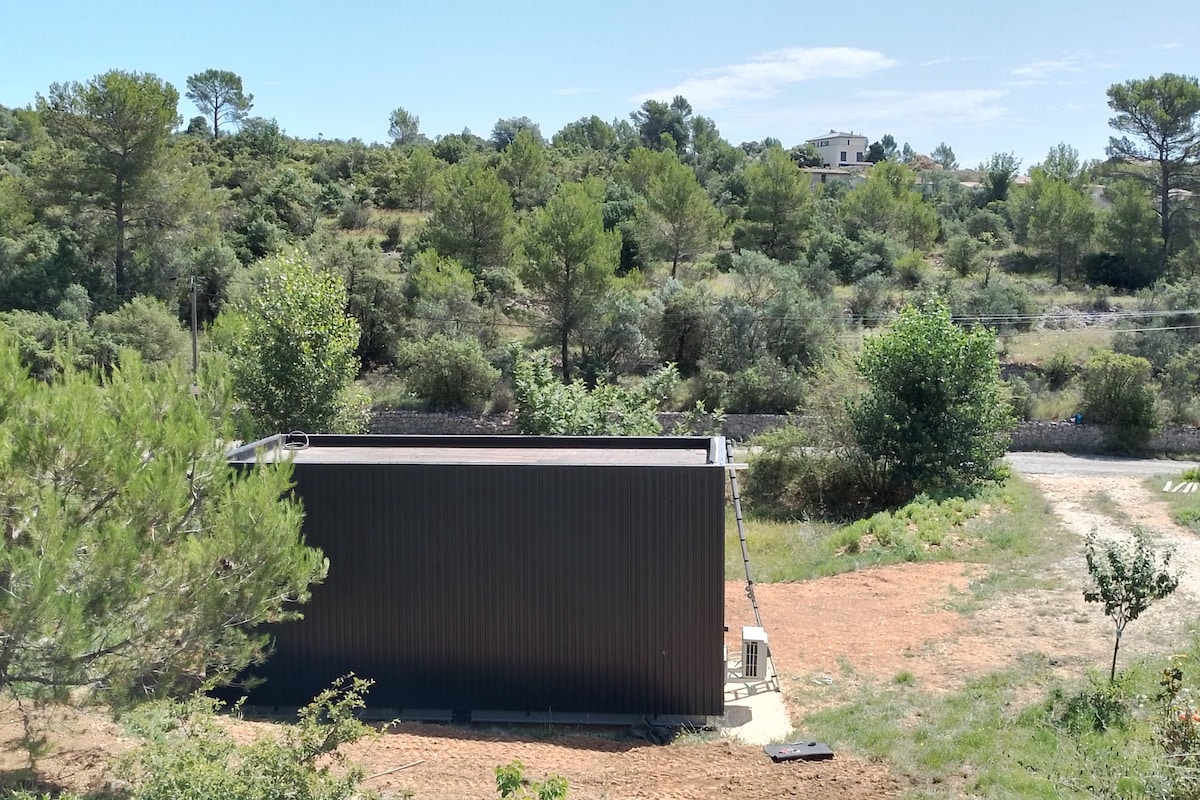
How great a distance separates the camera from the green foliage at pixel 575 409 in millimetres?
19891

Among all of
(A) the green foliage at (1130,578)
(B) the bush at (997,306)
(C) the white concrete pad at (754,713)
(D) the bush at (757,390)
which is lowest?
(C) the white concrete pad at (754,713)

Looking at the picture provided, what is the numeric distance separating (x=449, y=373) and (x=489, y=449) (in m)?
18.8

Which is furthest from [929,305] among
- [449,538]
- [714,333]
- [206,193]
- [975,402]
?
[206,193]

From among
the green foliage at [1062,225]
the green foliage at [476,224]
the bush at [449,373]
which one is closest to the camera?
the bush at [449,373]

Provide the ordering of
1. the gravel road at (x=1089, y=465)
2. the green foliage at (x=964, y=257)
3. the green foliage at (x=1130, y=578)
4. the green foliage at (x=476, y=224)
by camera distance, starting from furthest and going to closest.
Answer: the green foliage at (x=964, y=257)
the green foliage at (x=476, y=224)
the gravel road at (x=1089, y=465)
the green foliage at (x=1130, y=578)

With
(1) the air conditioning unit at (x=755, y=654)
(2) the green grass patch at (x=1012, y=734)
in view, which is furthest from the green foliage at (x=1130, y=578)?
(1) the air conditioning unit at (x=755, y=654)

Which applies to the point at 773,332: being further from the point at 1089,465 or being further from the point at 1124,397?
the point at 1124,397

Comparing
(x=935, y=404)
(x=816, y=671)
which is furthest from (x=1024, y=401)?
(x=816, y=671)

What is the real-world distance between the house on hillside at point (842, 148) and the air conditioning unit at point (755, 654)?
336ft

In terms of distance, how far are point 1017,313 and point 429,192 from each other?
30.4m

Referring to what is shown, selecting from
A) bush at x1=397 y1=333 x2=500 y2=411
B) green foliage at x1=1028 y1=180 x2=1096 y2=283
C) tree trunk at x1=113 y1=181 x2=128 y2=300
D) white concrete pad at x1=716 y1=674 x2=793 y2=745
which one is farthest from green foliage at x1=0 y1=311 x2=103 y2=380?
green foliage at x1=1028 y1=180 x2=1096 y2=283

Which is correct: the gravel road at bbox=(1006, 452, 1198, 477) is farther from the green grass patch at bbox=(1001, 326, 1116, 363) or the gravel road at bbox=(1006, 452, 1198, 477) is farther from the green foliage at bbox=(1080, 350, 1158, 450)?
the green grass patch at bbox=(1001, 326, 1116, 363)

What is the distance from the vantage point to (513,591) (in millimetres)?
8836

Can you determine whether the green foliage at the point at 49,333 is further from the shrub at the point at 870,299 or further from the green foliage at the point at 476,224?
the shrub at the point at 870,299
